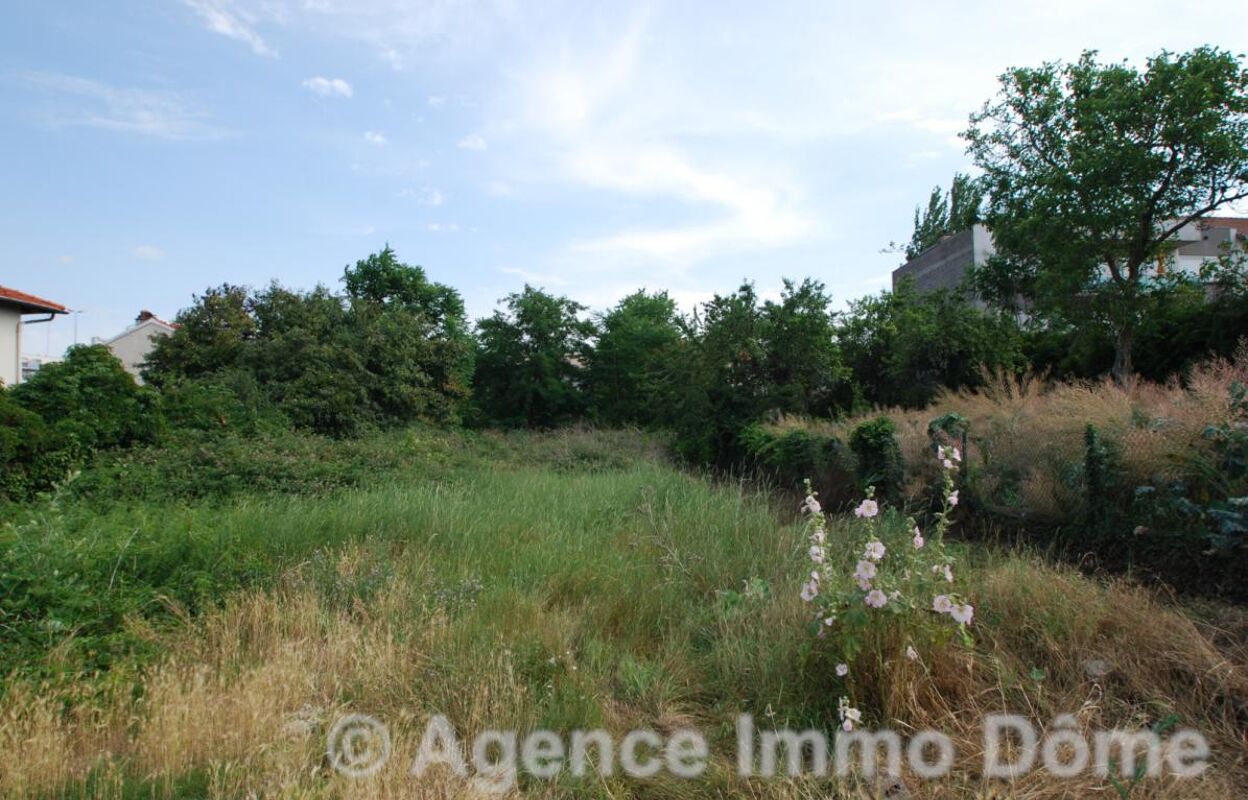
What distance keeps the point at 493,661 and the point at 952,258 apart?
3391 cm

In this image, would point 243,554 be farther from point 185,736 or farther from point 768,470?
point 768,470

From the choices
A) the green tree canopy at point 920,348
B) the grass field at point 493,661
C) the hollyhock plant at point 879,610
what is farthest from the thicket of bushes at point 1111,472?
the green tree canopy at point 920,348

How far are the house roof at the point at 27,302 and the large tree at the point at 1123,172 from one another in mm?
24529

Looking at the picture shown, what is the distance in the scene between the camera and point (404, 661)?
3.49m

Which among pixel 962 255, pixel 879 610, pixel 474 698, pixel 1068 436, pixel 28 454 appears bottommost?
pixel 474 698

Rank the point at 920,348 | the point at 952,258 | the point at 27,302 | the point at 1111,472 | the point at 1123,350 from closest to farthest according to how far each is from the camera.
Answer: the point at 1111,472, the point at 920,348, the point at 1123,350, the point at 27,302, the point at 952,258

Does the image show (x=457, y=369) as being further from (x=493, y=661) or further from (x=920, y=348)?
(x=493, y=661)

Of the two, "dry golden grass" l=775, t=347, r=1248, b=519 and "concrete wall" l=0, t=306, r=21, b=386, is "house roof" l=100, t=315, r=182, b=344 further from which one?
"dry golden grass" l=775, t=347, r=1248, b=519

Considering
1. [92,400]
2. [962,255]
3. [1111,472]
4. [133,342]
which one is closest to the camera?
[1111,472]

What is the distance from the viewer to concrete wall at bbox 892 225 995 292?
29750mm

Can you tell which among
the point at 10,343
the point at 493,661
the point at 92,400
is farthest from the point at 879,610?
the point at 10,343

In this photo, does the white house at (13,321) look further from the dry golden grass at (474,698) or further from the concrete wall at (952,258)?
the concrete wall at (952,258)

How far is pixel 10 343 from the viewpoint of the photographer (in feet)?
61.3

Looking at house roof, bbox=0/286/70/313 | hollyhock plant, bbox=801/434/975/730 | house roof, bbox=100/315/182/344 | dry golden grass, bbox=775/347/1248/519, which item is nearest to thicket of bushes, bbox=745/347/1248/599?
dry golden grass, bbox=775/347/1248/519
